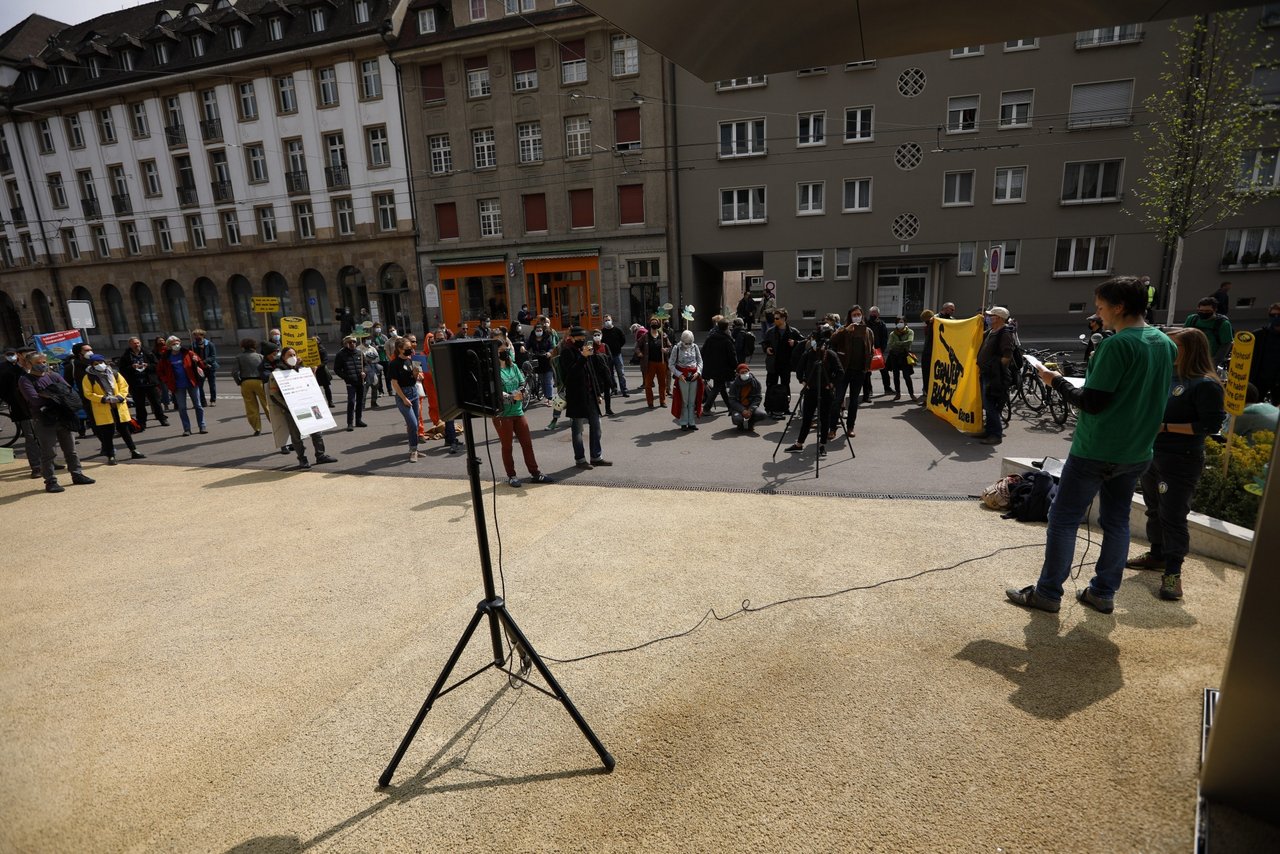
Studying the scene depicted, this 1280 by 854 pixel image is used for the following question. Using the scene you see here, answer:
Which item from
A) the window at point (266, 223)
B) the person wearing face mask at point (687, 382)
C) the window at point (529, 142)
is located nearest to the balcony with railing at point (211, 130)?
the window at point (266, 223)

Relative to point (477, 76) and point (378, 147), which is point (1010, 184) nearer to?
point (477, 76)

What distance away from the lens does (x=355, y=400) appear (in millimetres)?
12641

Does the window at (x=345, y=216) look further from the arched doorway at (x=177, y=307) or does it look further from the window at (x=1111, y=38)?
the window at (x=1111, y=38)

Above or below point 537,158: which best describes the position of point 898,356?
below

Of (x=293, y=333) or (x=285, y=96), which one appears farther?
(x=285, y=96)

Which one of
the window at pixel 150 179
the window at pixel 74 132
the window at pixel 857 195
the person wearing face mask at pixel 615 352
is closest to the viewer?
the person wearing face mask at pixel 615 352

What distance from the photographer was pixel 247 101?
109 feet

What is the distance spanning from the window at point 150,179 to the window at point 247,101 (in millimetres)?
7436

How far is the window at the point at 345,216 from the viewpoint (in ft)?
106

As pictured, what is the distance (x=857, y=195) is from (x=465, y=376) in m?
26.6

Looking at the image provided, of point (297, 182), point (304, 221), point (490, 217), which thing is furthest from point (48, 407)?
point (297, 182)

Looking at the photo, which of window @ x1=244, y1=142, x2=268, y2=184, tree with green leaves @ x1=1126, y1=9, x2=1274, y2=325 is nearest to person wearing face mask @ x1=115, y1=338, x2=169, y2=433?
window @ x1=244, y1=142, x2=268, y2=184

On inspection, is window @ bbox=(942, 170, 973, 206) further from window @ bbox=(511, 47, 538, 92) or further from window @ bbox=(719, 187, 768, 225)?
window @ bbox=(511, 47, 538, 92)

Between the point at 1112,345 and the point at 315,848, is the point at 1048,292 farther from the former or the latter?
the point at 315,848
